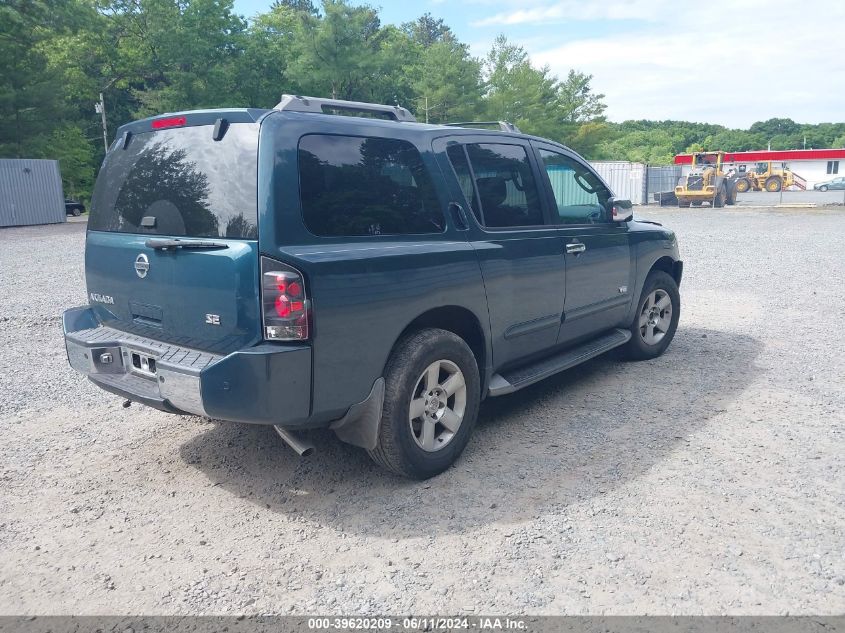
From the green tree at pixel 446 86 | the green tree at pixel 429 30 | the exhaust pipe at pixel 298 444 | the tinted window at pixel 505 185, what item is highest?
the green tree at pixel 429 30

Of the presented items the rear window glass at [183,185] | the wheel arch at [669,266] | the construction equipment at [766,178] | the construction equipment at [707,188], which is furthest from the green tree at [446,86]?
the rear window glass at [183,185]

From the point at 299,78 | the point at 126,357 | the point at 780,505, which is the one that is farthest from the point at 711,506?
the point at 299,78

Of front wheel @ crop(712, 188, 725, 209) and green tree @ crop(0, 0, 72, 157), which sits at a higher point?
green tree @ crop(0, 0, 72, 157)

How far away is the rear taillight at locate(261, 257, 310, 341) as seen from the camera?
10.2 feet

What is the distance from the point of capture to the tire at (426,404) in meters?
3.58

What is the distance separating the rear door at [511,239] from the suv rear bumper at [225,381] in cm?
145

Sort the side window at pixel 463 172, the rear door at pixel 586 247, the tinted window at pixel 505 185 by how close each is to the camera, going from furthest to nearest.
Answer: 1. the rear door at pixel 586 247
2. the tinted window at pixel 505 185
3. the side window at pixel 463 172

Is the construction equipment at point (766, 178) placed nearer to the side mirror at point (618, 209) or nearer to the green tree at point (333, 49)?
the green tree at point (333, 49)

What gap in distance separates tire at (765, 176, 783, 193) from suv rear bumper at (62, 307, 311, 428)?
5473 cm

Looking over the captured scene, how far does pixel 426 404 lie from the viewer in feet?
12.5

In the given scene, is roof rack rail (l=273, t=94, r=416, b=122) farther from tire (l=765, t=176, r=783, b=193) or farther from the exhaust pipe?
tire (l=765, t=176, r=783, b=193)

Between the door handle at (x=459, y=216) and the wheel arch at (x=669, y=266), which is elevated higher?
the door handle at (x=459, y=216)

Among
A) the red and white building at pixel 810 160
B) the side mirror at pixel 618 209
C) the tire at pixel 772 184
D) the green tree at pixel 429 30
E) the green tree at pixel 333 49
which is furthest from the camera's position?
the green tree at pixel 429 30

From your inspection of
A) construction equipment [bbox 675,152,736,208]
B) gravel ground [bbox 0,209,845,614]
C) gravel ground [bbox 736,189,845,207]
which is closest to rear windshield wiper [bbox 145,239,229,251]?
gravel ground [bbox 0,209,845,614]
